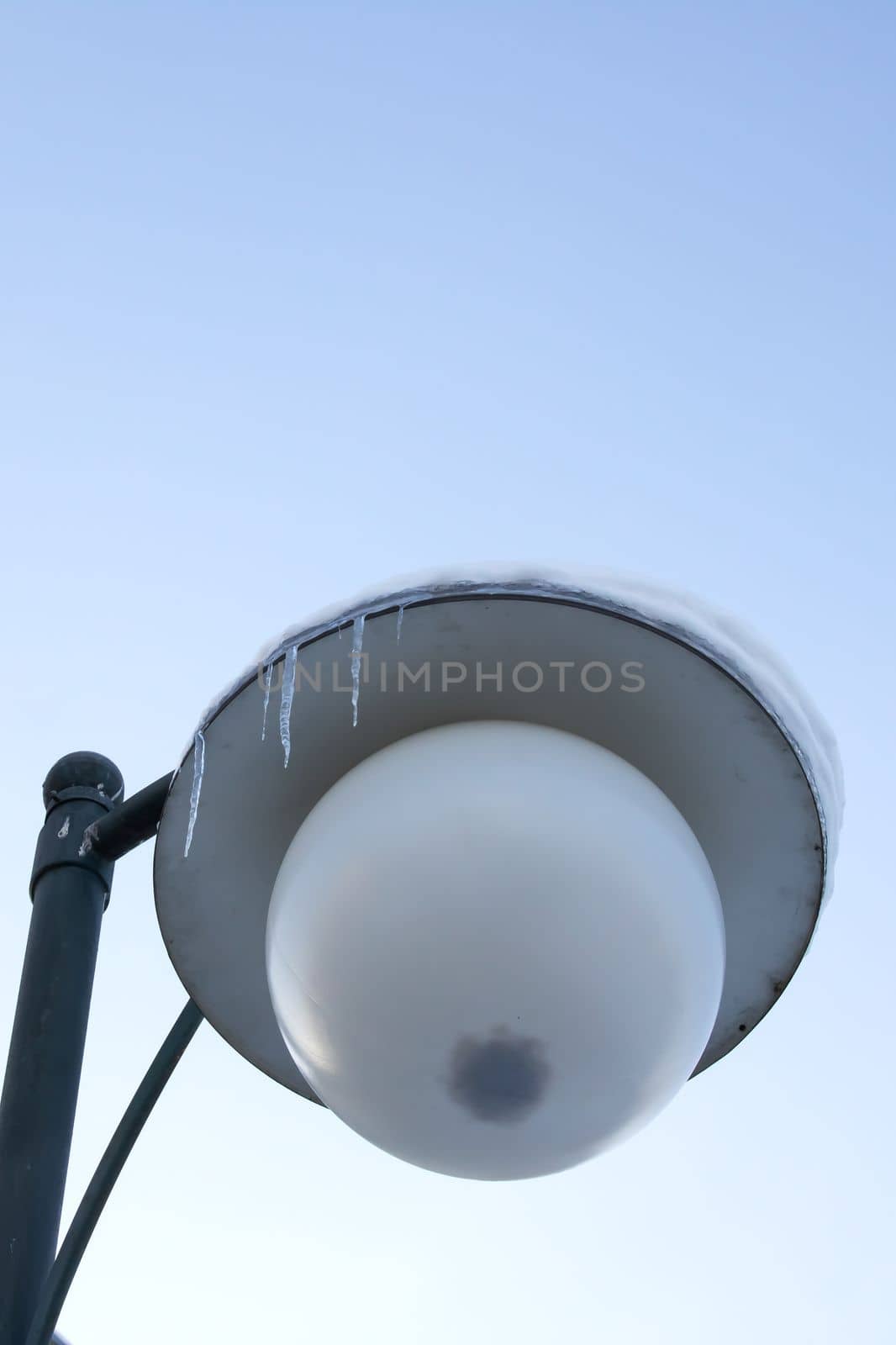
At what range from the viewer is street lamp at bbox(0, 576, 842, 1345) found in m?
1.75

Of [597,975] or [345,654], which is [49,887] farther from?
[597,975]

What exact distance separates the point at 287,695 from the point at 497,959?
0.50 metres

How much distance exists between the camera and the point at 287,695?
201 cm

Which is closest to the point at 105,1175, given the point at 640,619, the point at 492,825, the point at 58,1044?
the point at 58,1044

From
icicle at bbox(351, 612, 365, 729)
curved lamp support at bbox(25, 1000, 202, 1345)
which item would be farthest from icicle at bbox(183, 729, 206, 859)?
curved lamp support at bbox(25, 1000, 202, 1345)

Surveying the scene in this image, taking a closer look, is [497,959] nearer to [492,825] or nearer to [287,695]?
[492,825]

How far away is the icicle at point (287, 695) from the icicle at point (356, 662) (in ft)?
0.25

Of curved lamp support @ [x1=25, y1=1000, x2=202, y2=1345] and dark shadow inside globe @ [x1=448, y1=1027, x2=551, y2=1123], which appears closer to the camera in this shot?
dark shadow inside globe @ [x1=448, y1=1027, x2=551, y2=1123]

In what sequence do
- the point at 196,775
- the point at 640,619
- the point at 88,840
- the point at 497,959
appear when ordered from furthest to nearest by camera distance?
the point at 88,840, the point at 196,775, the point at 640,619, the point at 497,959

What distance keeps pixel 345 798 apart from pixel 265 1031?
0.54m

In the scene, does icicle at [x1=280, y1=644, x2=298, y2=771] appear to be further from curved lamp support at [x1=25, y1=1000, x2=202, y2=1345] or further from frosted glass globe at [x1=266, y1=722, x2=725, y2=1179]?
curved lamp support at [x1=25, y1=1000, x2=202, y2=1345]

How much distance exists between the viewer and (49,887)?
241cm

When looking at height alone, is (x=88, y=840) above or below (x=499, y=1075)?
above

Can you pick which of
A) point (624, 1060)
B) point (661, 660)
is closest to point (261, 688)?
point (661, 660)
